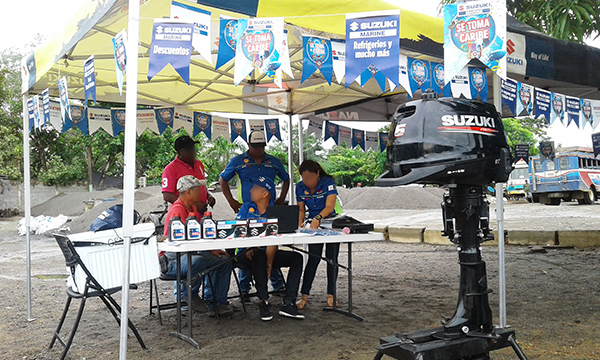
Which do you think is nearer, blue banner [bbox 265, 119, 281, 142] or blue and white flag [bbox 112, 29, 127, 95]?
blue and white flag [bbox 112, 29, 127, 95]

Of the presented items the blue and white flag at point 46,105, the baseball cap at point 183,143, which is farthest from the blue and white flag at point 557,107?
the blue and white flag at point 46,105

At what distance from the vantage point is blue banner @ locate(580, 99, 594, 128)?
6118 mm

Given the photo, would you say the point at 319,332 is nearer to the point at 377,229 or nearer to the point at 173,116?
the point at 173,116

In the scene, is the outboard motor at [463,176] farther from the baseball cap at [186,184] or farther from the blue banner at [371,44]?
the baseball cap at [186,184]

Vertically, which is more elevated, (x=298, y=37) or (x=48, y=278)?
(x=298, y=37)

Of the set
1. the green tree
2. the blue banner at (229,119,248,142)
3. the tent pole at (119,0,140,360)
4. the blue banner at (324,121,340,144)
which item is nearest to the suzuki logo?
the tent pole at (119,0,140,360)

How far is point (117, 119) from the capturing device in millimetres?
7750

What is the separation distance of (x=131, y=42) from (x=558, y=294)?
5.34 metres

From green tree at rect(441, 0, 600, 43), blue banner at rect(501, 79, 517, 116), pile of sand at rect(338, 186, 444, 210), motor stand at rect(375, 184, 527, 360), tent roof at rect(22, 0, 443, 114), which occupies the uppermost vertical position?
green tree at rect(441, 0, 600, 43)

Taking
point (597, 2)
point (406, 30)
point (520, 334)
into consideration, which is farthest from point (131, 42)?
point (597, 2)

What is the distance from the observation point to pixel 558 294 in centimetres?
571

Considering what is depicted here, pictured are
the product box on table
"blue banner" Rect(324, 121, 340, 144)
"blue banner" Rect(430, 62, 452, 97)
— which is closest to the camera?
the product box on table

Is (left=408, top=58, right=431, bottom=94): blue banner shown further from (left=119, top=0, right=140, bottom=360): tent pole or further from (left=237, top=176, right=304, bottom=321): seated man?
(left=119, top=0, right=140, bottom=360): tent pole

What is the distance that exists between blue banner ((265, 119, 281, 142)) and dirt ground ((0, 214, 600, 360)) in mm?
2583
